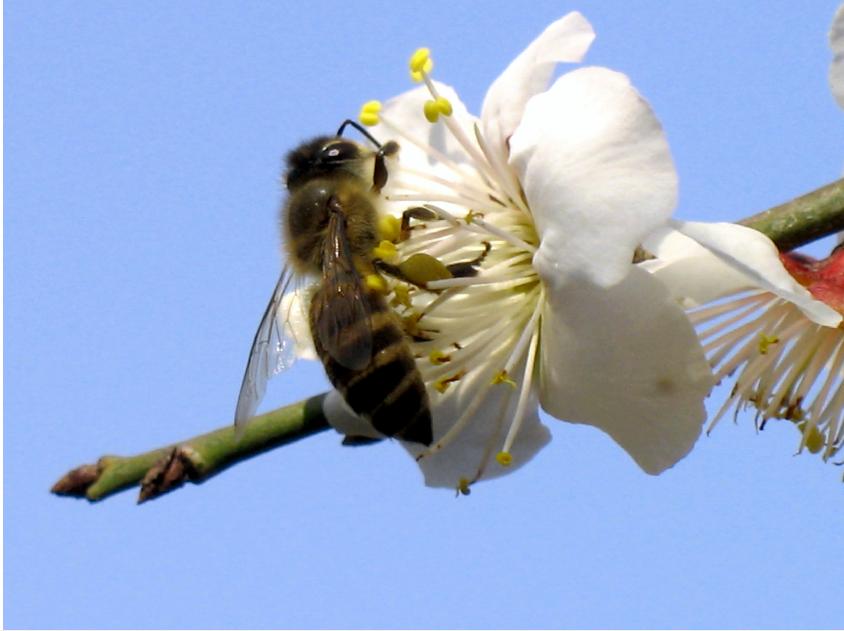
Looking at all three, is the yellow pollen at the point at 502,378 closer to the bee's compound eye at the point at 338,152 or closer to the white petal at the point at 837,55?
the bee's compound eye at the point at 338,152

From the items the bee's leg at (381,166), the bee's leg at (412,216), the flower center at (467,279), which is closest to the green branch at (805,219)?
the flower center at (467,279)

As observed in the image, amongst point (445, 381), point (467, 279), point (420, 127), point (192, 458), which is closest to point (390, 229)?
point (467, 279)

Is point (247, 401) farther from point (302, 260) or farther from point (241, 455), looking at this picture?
point (302, 260)

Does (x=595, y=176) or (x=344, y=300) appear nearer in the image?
(x=595, y=176)

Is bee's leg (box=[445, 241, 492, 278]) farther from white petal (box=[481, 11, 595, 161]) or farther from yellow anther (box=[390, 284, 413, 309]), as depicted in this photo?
white petal (box=[481, 11, 595, 161])

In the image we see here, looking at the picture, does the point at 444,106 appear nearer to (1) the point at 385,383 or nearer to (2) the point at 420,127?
(2) the point at 420,127

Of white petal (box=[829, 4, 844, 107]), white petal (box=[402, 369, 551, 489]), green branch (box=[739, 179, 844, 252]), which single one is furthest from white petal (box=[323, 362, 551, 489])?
white petal (box=[829, 4, 844, 107])

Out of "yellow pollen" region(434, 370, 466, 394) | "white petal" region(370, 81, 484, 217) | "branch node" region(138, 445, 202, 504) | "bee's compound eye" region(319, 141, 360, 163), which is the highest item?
"bee's compound eye" region(319, 141, 360, 163)

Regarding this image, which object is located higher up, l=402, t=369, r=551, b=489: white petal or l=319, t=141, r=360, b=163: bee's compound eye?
l=319, t=141, r=360, b=163: bee's compound eye
